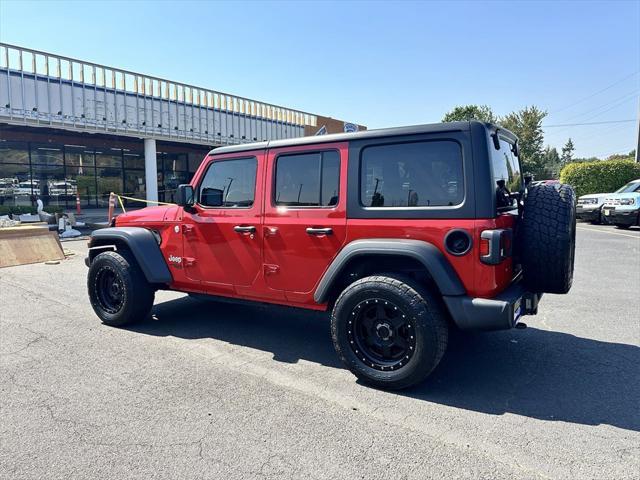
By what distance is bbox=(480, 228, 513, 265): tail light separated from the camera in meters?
3.11

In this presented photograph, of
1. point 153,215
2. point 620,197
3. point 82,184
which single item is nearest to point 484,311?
point 153,215

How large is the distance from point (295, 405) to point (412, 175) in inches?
78.5

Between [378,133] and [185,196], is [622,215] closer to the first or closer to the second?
[378,133]

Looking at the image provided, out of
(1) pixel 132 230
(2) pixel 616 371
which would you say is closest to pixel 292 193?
(1) pixel 132 230

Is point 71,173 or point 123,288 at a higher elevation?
point 71,173

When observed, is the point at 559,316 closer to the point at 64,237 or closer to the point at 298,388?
the point at 298,388

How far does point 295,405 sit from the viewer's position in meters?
3.28

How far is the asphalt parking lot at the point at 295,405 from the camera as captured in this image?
2580 mm

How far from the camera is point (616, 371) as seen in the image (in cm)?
385

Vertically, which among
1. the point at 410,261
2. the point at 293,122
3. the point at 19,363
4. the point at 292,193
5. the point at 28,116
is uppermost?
the point at 293,122

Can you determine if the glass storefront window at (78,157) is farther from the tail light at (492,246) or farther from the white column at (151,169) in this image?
the tail light at (492,246)

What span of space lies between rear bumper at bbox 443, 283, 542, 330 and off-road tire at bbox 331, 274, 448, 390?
14cm

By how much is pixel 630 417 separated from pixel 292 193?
3117mm

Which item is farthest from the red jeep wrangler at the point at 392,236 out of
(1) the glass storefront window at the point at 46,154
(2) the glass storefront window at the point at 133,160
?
(2) the glass storefront window at the point at 133,160
